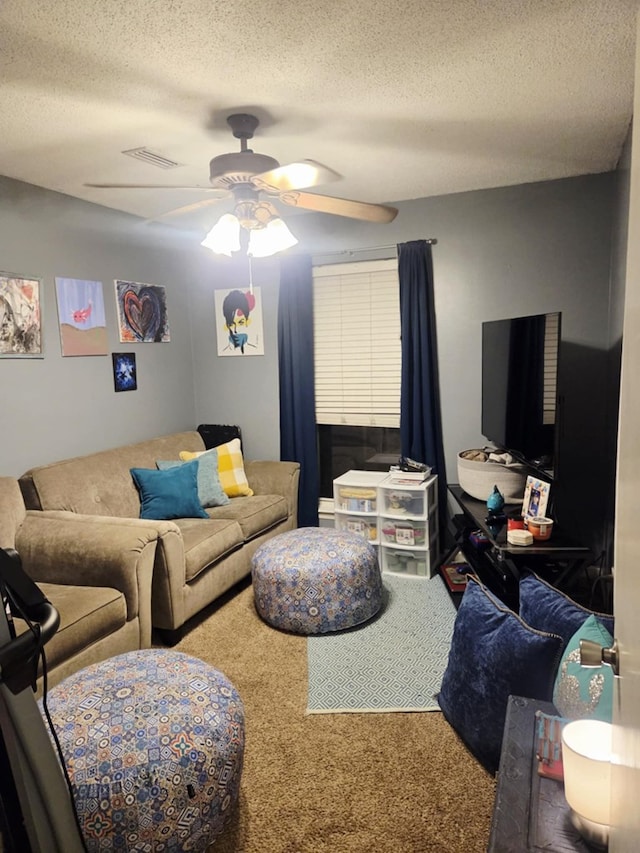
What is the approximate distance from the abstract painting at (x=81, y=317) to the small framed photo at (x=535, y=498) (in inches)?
113

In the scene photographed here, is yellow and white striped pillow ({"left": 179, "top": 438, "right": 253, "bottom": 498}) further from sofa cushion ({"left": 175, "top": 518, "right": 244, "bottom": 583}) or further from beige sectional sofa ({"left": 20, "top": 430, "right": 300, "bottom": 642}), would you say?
sofa cushion ({"left": 175, "top": 518, "right": 244, "bottom": 583})

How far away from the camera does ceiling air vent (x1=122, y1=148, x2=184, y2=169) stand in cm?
282

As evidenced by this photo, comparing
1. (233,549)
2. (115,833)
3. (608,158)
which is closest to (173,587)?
(233,549)

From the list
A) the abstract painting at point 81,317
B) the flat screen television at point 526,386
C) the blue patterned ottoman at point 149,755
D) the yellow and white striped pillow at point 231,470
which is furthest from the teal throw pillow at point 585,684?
the abstract painting at point 81,317

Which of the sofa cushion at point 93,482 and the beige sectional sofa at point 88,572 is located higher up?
the sofa cushion at point 93,482

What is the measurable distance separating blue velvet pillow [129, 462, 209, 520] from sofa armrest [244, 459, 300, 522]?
0.63 m

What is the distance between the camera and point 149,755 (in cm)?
154

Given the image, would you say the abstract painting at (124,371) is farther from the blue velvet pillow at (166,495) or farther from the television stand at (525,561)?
the television stand at (525,561)

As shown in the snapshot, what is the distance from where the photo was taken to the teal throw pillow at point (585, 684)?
1490 millimetres

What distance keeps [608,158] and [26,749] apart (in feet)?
12.2

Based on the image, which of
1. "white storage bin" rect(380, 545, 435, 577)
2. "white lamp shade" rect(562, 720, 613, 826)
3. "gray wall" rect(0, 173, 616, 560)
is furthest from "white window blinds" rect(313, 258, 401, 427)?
"white lamp shade" rect(562, 720, 613, 826)

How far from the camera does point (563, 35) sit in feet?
6.20

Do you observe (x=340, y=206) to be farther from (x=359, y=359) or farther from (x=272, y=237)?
(x=359, y=359)

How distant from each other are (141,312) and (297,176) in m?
2.31
